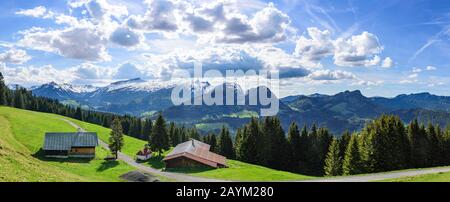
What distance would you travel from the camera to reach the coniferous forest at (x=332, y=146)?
249 ft

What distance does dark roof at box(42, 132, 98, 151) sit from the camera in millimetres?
100375

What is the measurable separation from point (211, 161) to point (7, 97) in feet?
449

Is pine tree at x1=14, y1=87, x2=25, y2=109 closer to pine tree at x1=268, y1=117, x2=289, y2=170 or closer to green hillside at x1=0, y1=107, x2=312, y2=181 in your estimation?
green hillside at x1=0, y1=107, x2=312, y2=181

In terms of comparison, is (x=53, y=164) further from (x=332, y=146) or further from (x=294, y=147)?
(x=332, y=146)

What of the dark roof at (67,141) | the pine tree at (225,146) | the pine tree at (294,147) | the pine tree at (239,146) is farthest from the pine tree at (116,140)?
the pine tree at (294,147)

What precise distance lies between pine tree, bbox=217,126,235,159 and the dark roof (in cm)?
3829

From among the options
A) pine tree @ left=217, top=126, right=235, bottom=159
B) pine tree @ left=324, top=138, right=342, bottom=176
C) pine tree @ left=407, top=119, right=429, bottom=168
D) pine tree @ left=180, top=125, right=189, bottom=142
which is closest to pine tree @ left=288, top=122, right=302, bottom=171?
pine tree @ left=324, top=138, right=342, bottom=176

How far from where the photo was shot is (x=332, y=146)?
303ft

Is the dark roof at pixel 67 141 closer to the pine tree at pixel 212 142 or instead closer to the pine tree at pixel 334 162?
the pine tree at pixel 212 142

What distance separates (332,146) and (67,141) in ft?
219
